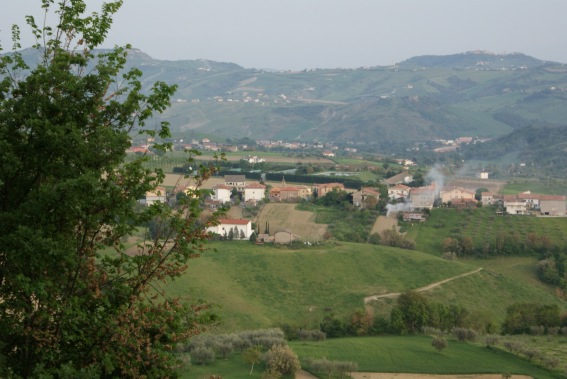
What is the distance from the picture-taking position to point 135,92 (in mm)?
6320

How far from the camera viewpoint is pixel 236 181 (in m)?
66.2

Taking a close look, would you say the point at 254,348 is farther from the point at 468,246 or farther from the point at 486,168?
the point at 486,168

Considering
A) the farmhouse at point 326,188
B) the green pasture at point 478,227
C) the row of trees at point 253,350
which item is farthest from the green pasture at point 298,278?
the farmhouse at point 326,188

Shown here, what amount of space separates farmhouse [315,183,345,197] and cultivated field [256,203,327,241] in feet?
14.7

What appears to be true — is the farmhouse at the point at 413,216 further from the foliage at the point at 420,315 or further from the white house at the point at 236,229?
the foliage at the point at 420,315

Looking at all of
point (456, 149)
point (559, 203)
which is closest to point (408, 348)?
point (559, 203)

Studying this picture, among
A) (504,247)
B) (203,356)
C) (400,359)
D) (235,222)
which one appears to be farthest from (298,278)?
(203,356)

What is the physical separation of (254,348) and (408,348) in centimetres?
677

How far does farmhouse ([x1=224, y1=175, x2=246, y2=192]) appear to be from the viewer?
210 ft

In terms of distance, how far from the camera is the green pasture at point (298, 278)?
3484 centimetres

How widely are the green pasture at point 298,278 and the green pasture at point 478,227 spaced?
17.0 feet

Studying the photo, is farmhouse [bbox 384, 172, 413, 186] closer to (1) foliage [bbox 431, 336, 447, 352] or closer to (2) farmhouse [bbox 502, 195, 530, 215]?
(2) farmhouse [bbox 502, 195, 530, 215]

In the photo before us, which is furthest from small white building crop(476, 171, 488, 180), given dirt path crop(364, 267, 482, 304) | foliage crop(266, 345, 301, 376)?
foliage crop(266, 345, 301, 376)

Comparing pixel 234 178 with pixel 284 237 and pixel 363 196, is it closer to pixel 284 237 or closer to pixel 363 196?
pixel 363 196
